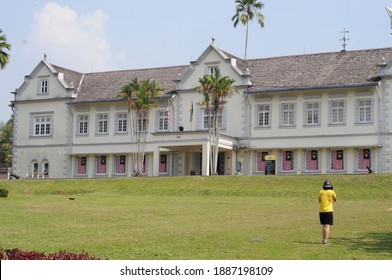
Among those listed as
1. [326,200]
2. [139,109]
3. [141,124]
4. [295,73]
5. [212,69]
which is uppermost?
[212,69]

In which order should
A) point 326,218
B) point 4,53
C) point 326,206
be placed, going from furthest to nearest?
point 4,53, point 326,206, point 326,218

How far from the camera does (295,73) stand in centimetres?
5866

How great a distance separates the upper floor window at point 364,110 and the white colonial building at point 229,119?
7cm

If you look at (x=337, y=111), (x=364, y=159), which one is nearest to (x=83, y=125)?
(x=337, y=111)

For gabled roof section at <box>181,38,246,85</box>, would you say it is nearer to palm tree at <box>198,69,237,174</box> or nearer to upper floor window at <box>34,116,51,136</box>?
palm tree at <box>198,69,237,174</box>

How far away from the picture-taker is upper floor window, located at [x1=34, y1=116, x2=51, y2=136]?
66.8 m

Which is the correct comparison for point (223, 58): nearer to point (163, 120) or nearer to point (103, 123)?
point (163, 120)

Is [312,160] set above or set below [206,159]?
above

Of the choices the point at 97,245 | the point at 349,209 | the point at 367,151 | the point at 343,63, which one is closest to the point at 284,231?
the point at 97,245

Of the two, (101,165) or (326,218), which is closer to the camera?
(326,218)

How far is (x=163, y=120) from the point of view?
62.1 metres

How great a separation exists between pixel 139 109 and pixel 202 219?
3175cm

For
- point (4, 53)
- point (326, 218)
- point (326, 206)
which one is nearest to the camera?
point (326, 218)

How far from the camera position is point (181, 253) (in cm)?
1908
